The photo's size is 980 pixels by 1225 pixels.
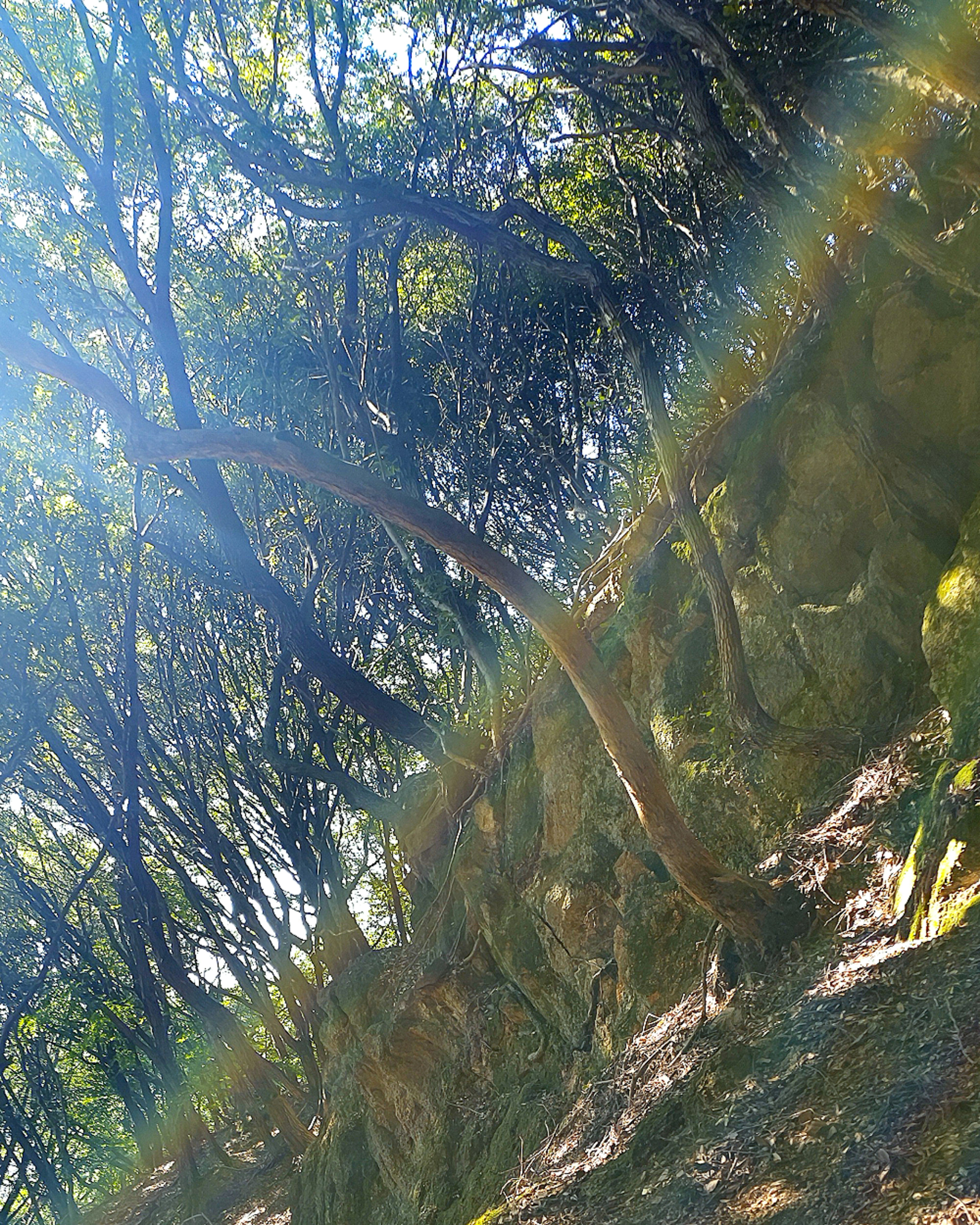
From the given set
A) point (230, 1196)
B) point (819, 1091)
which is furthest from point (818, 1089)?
point (230, 1196)

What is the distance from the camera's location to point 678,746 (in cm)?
877

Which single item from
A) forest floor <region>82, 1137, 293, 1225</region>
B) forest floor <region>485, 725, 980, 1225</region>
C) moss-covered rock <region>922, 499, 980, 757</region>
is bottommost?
forest floor <region>82, 1137, 293, 1225</region>

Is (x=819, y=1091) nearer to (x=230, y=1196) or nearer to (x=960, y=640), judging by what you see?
(x=960, y=640)

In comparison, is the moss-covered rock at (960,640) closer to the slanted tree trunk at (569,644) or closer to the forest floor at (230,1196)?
the slanted tree trunk at (569,644)

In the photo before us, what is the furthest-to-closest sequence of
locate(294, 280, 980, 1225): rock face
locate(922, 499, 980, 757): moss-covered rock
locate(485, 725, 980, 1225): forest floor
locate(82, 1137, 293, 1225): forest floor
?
locate(82, 1137, 293, 1225): forest floor → locate(294, 280, 980, 1225): rock face → locate(922, 499, 980, 757): moss-covered rock → locate(485, 725, 980, 1225): forest floor

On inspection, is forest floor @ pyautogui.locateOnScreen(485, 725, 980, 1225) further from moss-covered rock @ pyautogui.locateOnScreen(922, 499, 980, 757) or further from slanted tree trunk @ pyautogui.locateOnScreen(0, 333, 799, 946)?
moss-covered rock @ pyautogui.locateOnScreen(922, 499, 980, 757)

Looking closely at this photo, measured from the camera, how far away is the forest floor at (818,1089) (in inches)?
142

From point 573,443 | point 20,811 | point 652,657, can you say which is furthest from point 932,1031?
point 20,811

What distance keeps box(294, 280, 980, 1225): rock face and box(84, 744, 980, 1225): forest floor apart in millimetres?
1019

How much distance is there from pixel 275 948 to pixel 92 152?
13.4 meters

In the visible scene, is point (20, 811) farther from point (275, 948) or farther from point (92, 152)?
point (92, 152)

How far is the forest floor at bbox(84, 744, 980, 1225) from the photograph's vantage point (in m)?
3.60

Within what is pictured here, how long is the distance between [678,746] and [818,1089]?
14.7ft

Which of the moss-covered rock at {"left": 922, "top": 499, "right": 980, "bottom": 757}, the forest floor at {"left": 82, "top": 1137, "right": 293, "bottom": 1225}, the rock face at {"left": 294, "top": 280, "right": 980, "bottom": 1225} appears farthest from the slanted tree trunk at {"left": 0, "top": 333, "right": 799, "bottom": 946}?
the forest floor at {"left": 82, "top": 1137, "right": 293, "bottom": 1225}
